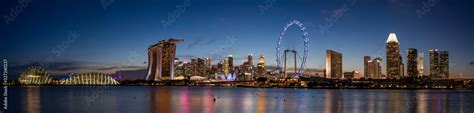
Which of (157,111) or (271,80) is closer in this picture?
(157,111)

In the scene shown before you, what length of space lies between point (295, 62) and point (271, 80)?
91.6 ft

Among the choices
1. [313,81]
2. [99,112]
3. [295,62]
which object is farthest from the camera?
[313,81]

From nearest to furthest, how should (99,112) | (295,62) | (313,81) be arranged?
1. (99,112)
2. (295,62)
3. (313,81)

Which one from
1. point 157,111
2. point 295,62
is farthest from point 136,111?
point 295,62

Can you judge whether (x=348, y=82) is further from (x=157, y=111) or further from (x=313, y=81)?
(x=157, y=111)

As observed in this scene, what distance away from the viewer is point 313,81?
7475 inches

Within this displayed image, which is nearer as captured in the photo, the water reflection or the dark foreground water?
the water reflection

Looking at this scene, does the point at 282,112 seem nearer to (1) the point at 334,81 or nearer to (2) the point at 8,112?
(2) the point at 8,112

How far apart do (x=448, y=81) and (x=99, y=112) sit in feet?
550

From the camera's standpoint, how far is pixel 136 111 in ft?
169

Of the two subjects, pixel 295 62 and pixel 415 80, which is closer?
pixel 295 62

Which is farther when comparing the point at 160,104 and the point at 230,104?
the point at 230,104

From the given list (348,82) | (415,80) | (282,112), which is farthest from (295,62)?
(282,112)

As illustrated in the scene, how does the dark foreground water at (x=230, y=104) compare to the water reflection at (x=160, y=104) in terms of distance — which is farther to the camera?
the dark foreground water at (x=230, y=104)
